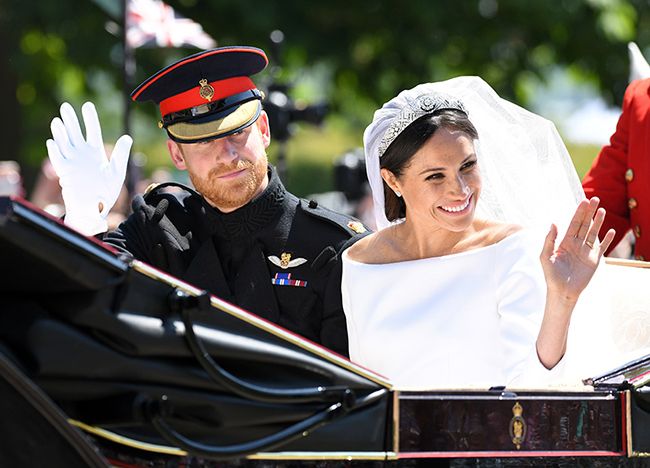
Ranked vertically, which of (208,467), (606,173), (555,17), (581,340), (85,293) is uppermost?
(555,17)

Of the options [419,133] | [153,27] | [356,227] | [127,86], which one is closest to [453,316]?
[419,133]

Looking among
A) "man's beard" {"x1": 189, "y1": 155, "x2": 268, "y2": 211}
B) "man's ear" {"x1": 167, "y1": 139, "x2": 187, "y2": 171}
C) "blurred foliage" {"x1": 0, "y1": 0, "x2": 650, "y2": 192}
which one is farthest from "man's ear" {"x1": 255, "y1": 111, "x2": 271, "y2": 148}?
"blurred foliage" {"x1": 0, "y1": 0, "x2": 650, "y2": 192}

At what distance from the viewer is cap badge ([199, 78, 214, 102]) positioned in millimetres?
3510

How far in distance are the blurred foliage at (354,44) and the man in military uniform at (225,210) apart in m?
5.96

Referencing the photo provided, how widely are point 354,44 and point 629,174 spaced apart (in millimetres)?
7268

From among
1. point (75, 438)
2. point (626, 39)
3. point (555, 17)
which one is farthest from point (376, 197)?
point (626, 39)

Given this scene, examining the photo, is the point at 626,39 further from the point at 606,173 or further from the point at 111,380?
the point at 111,380

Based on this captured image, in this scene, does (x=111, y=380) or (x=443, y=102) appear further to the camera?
(x=443, y=102)

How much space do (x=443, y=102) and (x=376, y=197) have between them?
393 millimetres

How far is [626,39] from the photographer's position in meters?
10.6

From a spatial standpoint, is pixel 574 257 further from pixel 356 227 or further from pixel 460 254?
pixel 356 227

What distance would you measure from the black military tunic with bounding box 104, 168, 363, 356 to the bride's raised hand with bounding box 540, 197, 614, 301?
2.63 feet

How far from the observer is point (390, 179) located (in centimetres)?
325

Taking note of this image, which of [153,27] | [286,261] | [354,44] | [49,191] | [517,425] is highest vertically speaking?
[354,44]
